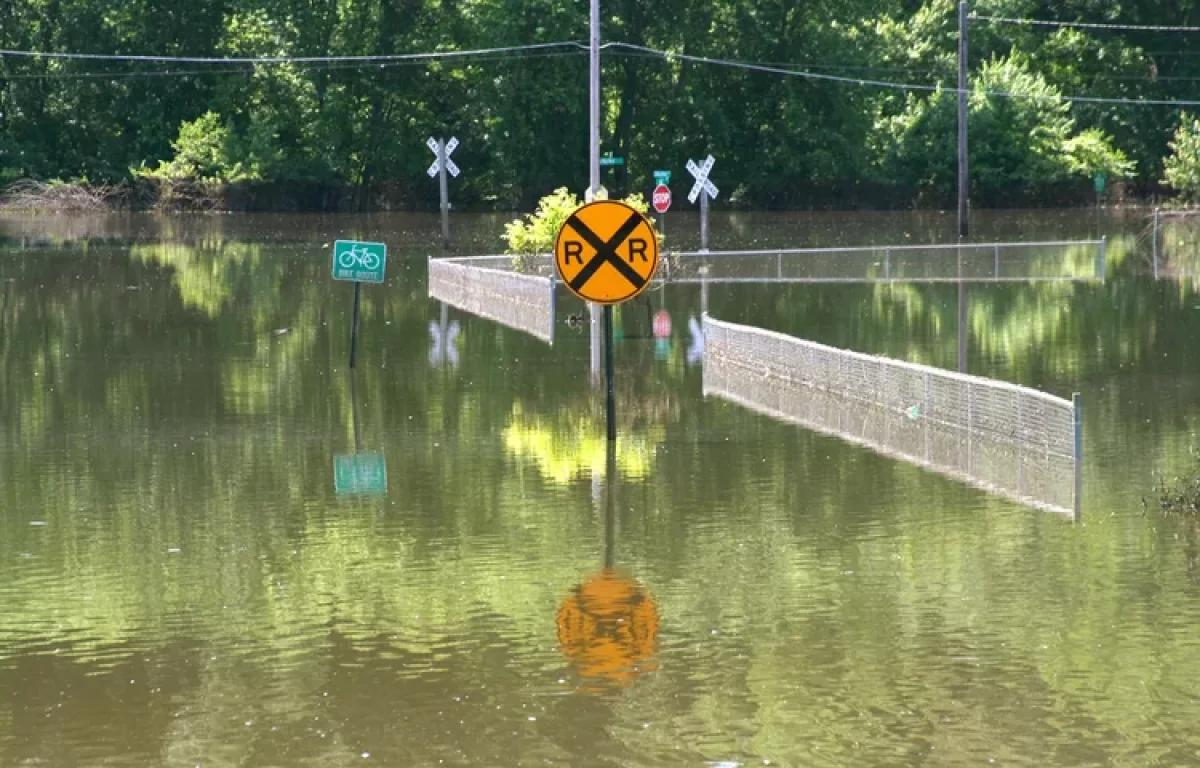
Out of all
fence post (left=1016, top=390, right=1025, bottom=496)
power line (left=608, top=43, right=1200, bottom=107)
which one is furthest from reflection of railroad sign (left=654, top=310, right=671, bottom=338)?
power line (left=608, top=43, right=1200, bottom=107)

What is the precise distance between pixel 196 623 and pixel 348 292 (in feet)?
96.0

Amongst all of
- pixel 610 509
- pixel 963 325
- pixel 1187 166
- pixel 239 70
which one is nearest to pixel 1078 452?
pixel 610 509

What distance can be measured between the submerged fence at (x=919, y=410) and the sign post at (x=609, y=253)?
2.64m

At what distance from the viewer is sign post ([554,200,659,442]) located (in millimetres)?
17234

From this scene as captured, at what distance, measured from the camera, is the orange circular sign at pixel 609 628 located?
1035 cm

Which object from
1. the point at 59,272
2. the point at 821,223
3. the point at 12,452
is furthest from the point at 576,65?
the point at 12,452

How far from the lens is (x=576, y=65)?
8862 cm

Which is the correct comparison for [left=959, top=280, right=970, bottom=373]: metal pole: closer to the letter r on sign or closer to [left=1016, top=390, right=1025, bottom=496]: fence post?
[left=1016, top=390, right=1025, bottom=496]: fence post

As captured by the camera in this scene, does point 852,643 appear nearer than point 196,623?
Yes

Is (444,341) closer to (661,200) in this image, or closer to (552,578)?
(552,578)

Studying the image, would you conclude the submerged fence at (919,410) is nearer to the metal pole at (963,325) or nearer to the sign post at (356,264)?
the metal pole at (963,325)

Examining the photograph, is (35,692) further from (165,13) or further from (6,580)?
(165,13)

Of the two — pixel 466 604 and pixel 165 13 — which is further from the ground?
pixel 165 13

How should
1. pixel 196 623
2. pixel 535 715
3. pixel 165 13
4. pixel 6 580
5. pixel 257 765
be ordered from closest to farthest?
pixel 257 765, pixel 535 715, pixel 196 623, pixel 6 580, pixel 165 13
